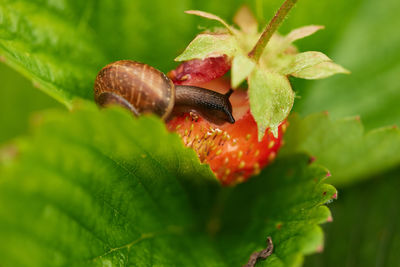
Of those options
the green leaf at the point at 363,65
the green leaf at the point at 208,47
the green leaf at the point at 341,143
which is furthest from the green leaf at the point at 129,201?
the green leaf at the point at 363,65

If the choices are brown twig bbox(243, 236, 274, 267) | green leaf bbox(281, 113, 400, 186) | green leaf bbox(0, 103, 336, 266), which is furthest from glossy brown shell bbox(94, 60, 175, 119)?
green leaf bbox(281, 113, 400, 186)

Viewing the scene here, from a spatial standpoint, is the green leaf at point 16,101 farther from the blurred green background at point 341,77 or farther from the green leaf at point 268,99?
the green leaf at point 268,99

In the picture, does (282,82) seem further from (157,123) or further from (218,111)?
(157,123)

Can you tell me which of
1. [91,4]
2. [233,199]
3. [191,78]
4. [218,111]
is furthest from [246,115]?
[91,4]

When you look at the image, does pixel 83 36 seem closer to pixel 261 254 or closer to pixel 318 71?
pixel 318 71

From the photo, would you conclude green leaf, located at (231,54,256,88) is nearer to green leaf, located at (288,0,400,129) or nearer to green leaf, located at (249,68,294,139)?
green leaf, located at (249,68,294,139)

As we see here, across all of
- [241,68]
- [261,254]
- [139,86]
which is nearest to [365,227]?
[261,254]
